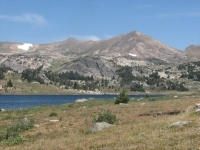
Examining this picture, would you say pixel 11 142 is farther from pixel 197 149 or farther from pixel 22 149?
pixel 197 149

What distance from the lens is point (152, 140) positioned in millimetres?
14297

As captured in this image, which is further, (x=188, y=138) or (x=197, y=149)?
(x=188, y=138)

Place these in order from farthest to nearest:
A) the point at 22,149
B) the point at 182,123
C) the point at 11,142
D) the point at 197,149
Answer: the point at 11,142, the point at 182,123, the point at 22,149, the point at 197,149

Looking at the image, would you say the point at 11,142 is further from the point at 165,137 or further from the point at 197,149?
the point at 197,149

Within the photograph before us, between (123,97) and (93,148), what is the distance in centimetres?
4816

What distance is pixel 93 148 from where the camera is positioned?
1457cm

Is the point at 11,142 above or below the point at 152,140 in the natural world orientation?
below

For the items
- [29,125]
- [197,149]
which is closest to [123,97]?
[29,125]

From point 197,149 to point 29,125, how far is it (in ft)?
67.4

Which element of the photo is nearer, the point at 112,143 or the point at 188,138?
the point at 188,138

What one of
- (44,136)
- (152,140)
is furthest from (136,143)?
(44,136)

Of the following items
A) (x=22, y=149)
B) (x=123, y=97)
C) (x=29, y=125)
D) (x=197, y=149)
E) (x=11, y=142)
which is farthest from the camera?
(x=123, y=97)

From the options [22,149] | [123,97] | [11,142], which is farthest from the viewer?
[123,97]

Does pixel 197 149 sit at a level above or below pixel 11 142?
above
